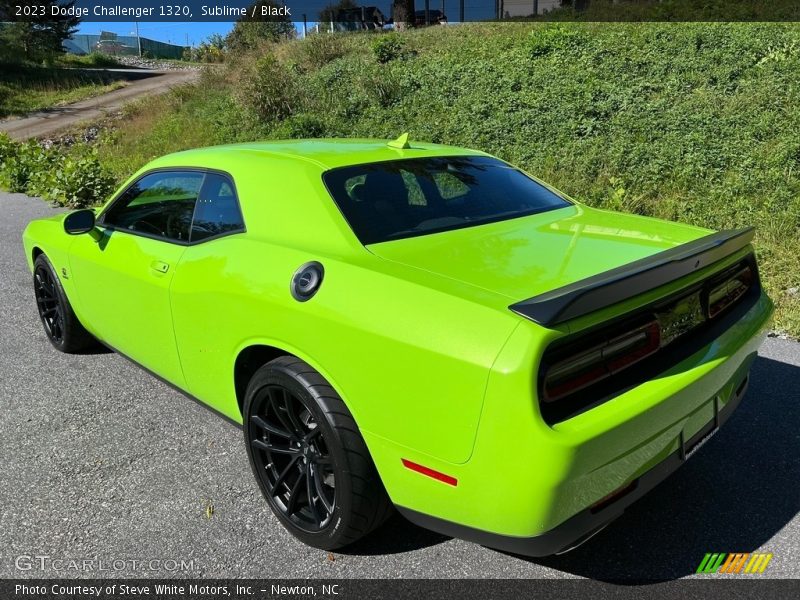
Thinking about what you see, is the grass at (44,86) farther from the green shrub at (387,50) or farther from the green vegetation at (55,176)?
the green shrub at (387,50)

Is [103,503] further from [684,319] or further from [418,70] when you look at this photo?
[418,70]

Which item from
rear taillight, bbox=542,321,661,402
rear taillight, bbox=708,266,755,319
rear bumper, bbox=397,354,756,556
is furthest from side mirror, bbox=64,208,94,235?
rear taillight, bbox=708,266,755,319

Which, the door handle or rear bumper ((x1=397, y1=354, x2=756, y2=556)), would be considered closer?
rear bumper ((x1=397, y1=354, x2=756, y2=556))

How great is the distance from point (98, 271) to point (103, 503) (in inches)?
53.9

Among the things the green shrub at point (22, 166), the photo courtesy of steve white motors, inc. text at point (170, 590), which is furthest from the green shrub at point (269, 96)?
the photo courtesy of steve white motors, inc. text at point (170, 590)

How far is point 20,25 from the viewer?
36.8 metres

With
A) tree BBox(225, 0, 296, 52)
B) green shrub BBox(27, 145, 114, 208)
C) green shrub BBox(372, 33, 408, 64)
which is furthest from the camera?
tree BBox(225, 0, 296, 52)

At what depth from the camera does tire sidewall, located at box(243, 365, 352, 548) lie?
221 centimetres

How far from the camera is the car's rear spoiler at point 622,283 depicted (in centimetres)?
181

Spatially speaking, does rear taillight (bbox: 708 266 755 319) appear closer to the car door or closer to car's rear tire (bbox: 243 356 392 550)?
car's rear tire (bbox: 243 356 392 550)

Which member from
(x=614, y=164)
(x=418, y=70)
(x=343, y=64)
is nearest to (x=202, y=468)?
(x=614, y=164)

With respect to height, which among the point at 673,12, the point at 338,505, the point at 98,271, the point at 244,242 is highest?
the point at 673,12

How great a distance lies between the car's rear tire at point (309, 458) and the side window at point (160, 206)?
102 cm

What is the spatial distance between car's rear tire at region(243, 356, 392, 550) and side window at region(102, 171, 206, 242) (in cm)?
102
